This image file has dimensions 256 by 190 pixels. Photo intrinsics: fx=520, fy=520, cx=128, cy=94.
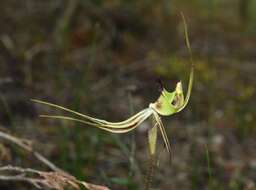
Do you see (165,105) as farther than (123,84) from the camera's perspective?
No

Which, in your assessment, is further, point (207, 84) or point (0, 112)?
point (207, 84)

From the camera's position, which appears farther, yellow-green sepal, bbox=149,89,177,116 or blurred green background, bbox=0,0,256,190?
blurred green background, bbox=0,0,256,190

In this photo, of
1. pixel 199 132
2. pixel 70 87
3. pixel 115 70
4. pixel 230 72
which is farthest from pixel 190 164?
pixel 230 72

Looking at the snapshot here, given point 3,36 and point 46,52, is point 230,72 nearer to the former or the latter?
point 46,52

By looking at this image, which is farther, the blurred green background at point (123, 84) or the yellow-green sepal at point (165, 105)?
the blurred green background at point (123, 84)

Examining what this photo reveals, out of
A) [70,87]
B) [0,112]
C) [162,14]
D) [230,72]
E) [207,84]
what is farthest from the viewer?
[162,14]

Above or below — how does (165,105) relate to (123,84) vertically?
below

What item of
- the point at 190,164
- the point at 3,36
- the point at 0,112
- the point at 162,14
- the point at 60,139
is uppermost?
the point at 162,14

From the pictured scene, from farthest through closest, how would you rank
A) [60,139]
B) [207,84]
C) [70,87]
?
[207,84]
[70,87]
[60,139]
